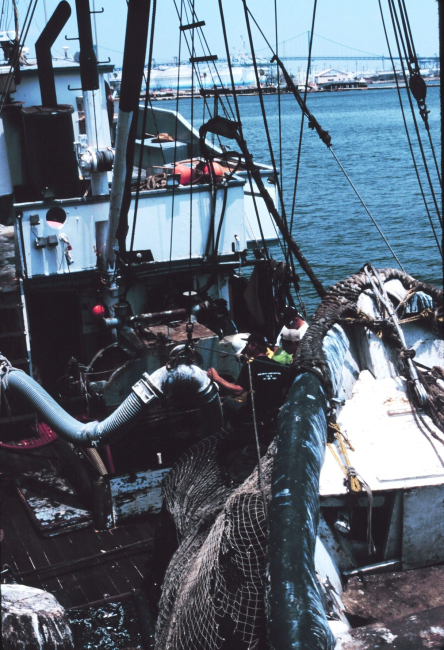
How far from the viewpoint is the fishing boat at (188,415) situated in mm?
4977

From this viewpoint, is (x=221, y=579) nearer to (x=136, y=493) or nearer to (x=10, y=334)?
(x=136, y=493)

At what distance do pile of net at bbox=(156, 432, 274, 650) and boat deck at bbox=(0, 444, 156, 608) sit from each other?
1.33 meters

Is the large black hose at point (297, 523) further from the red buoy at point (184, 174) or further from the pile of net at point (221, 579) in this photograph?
the red buoy at point (184, 174)

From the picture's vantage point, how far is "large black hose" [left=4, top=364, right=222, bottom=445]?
25.7ft

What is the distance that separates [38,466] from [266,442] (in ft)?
13.2

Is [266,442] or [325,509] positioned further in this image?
[266,442]

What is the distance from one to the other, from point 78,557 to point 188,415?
2.39 meters

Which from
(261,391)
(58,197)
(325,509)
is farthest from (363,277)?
(58,197)

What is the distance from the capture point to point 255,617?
466 centimetres

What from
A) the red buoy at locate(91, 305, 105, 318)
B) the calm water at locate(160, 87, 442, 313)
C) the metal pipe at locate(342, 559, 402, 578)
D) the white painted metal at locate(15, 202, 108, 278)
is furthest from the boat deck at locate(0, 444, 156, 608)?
the calm water at locate(160, 87, 442, 313)

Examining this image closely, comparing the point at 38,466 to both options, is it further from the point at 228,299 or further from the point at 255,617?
the point at 255,617

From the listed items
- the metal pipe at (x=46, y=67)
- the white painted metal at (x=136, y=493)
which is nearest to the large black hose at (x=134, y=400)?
the white painted metal at (x=136, y=493)

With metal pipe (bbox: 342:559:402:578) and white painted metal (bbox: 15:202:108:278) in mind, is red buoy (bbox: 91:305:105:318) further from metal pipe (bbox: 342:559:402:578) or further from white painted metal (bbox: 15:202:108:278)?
metal pipe (bbox: 342:559:402:578)

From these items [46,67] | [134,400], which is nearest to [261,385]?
[134,400]
